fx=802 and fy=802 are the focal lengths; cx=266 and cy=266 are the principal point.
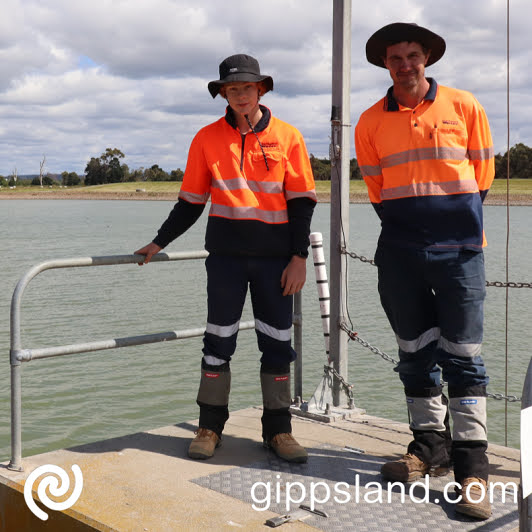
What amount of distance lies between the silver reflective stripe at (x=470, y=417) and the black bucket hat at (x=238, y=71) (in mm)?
1649

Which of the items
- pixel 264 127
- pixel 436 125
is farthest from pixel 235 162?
pixel 436 125

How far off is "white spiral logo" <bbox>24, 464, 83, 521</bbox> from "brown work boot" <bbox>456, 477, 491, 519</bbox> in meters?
1.54

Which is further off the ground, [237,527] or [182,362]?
[237,527]

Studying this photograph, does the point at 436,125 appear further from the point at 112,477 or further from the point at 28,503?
the point at 28,503

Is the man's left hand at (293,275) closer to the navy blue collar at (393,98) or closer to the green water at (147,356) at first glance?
the navy blue collar at (393,98)

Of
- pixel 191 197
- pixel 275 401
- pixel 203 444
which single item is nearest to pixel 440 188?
pixel 191 197

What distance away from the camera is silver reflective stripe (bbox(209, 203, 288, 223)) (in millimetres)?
3644

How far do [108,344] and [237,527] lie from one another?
3.76ft

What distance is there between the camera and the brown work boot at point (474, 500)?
305 centimetres

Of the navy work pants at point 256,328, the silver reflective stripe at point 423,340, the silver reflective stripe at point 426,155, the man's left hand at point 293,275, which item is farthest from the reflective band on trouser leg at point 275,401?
the silver reflective stripe at point 426,155

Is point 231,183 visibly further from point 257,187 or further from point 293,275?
point 293,275

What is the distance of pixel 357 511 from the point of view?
3.16 meters

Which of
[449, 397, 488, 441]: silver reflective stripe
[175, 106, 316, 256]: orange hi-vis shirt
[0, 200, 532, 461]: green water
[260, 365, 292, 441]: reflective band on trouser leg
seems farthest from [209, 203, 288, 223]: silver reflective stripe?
[0, 200, 532, 461]: green water

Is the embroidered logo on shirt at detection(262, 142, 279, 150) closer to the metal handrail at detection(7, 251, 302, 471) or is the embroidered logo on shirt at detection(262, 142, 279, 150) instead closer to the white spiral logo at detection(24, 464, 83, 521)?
the metal handrail at detection(7, 251, 302, 471)
